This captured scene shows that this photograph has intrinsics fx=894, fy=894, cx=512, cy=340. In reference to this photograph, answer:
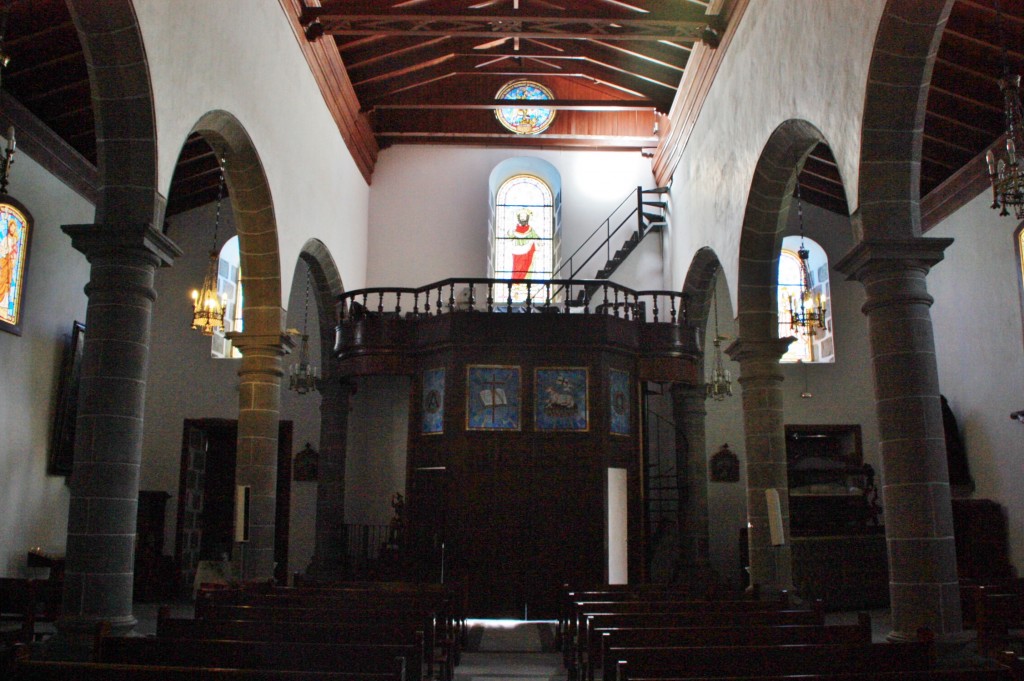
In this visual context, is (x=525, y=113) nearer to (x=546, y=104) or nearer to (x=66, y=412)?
(x=546, y=104)

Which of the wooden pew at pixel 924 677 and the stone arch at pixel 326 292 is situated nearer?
the wooden pew at pixel 924 677

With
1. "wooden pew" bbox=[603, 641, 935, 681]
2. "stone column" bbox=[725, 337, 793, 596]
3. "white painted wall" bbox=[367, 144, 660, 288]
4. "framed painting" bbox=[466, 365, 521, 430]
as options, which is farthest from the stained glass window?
"wooden pew" bbox=[603, 641, 935, 681]

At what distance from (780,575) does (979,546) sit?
445 centimetres

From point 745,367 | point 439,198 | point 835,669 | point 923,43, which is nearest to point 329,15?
point 439,198

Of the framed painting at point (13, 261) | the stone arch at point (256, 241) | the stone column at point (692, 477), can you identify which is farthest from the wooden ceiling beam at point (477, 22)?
the stone column at point (692, 477)

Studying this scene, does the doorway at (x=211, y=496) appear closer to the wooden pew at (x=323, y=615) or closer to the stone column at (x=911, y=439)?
the wooden pew at (x=323, y=615)

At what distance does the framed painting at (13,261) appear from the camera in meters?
11.9

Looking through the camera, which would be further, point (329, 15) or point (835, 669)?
point (329, 15)

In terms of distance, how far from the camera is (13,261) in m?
12.2

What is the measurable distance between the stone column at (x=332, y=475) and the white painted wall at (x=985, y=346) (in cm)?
1042

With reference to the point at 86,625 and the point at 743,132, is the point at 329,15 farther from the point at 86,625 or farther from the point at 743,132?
the point at 86,625

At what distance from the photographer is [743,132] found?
466 inches

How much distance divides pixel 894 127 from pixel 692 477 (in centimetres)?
937

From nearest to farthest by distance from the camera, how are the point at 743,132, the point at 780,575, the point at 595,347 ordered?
the point at 780,575
the point at 743,132
the point at 595,347
